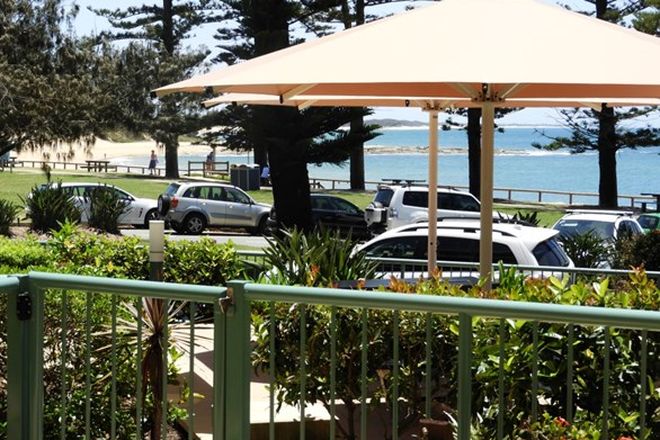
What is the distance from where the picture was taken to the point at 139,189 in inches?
1933

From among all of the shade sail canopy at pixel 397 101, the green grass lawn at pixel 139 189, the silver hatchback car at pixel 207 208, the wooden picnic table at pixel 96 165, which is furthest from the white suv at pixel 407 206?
the wooden picnic table at pixel 96 165

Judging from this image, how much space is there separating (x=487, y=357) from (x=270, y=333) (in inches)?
42.1

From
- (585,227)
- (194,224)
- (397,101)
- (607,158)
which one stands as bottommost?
(194,224)

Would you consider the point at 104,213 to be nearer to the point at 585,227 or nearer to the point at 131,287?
the point at 585,227

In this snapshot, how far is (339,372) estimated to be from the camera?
5.41m

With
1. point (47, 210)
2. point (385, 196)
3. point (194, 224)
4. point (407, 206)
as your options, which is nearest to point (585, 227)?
point (407, 206)

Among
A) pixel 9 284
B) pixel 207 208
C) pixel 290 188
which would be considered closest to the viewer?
pixel 9 284

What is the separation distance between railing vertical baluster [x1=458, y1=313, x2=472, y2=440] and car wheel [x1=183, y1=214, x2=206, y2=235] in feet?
94.5

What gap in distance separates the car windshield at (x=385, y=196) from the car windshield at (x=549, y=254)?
53.4 feet

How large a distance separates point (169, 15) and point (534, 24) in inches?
2237

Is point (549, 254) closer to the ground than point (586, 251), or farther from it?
farther from it

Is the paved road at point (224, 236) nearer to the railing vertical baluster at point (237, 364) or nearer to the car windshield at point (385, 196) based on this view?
the car windshield at point (385, 196)

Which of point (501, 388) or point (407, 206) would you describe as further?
point (407, 206)

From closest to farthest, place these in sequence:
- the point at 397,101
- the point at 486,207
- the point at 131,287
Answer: the point at 131,287 → the point at 486,207 → the point at 397,101
